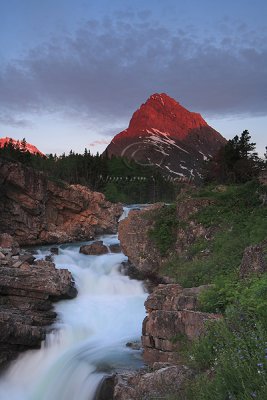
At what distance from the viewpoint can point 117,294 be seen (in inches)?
675

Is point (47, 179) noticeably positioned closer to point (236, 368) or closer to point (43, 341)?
point (43, 341)

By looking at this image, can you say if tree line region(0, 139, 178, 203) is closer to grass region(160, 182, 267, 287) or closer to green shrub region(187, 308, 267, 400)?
grass region(160, 182, 267, 287)

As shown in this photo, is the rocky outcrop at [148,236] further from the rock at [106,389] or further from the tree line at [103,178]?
the tree line at [103,178]

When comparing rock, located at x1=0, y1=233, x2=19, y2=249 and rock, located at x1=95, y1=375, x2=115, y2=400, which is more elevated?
rock, located at x1=0, y1=233, x2=19, y2=249

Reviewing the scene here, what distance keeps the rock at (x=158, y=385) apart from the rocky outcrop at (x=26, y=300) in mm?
5693

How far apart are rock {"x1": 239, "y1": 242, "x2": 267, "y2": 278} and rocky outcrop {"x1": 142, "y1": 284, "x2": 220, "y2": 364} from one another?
1120mm

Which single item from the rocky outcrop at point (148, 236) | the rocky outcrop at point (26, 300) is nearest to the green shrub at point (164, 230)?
the rocky outcrop at point (148, 236)

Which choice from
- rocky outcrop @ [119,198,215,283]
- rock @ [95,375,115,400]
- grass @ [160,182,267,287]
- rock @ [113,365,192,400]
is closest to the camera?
rock @ [113,365,192,400]

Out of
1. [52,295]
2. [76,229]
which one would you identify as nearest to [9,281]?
[52,295]

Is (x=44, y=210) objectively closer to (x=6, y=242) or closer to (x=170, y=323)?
(x=6, y=242)

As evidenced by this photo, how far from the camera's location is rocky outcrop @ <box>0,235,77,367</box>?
1173cm

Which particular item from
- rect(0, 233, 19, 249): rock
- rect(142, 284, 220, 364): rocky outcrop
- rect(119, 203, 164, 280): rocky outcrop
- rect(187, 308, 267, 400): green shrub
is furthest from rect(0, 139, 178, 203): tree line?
rect(187, 308, 267, 400): green shrub

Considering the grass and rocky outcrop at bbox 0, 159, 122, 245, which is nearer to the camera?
the grass

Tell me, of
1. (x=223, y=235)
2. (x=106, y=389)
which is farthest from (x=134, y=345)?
(x=223, y=235)
